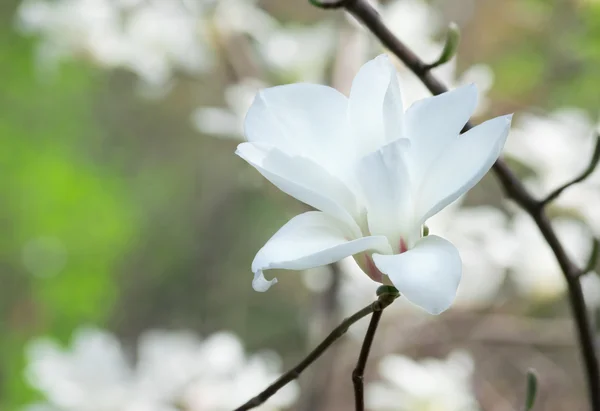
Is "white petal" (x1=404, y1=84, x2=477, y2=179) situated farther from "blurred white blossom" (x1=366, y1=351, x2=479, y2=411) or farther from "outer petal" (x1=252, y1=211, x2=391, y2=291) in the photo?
"blurred white blossom" (x1=366, y1=351, x2=479, y2=411)

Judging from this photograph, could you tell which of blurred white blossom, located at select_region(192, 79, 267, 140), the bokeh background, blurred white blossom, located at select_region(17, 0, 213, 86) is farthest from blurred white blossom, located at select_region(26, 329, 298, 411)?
blurred white blossom, located at select_region(17, 0, 213, 86)

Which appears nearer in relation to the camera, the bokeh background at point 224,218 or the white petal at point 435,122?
the white petal at point 435,122

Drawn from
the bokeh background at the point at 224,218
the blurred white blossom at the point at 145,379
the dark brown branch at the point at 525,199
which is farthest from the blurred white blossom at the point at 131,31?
the dark brown branch at the point at 525,199

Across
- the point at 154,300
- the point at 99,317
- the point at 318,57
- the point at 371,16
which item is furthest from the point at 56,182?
the point at 371,16

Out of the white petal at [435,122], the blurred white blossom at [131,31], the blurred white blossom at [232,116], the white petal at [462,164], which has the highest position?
the blurred white blossom at [131,31]

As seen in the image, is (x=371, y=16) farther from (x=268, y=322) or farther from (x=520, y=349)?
(x=268, y=322)

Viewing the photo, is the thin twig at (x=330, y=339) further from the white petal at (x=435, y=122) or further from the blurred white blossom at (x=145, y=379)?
the blurred white blossom at (x=145, y=379)
